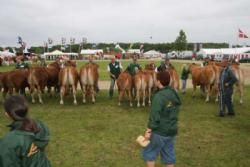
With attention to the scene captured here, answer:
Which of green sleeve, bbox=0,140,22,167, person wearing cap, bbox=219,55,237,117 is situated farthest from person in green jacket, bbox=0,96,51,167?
person wearing cap, bbox=219,55,237,117

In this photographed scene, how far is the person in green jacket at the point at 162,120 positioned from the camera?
566cm

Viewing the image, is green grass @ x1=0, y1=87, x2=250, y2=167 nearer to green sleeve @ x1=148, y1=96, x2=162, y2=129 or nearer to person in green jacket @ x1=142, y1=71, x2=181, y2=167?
person in green jacket @ x1=142, y1=71, x2=181, y2=167

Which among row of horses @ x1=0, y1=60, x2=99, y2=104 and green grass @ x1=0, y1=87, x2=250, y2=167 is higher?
row of horses @ x1=0, y1=60, x2=99, y2=104

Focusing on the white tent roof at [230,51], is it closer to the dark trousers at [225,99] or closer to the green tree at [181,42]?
the green tree at [181,42]

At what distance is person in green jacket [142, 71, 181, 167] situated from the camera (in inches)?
223

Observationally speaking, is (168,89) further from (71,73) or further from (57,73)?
(57,73)

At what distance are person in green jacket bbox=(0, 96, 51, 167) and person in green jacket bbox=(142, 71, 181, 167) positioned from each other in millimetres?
2410

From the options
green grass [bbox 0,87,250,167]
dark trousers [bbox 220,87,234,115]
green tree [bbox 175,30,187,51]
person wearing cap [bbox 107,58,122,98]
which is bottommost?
green grass [bbox 0,87,250,167]

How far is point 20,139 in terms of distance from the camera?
11.1ft

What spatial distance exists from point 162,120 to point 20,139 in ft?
9.20

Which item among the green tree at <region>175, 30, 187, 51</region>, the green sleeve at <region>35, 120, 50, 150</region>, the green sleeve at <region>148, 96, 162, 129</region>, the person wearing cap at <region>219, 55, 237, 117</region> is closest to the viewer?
the green sleeve at <region>35, 120, 50, 150</region>

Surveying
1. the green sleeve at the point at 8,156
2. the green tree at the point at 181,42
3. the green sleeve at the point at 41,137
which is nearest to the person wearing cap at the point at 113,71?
the green sleeve at the point at 41,137

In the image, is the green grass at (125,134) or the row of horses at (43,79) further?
the row of horses at (43,79)

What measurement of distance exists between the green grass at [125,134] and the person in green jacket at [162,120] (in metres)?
1.71
